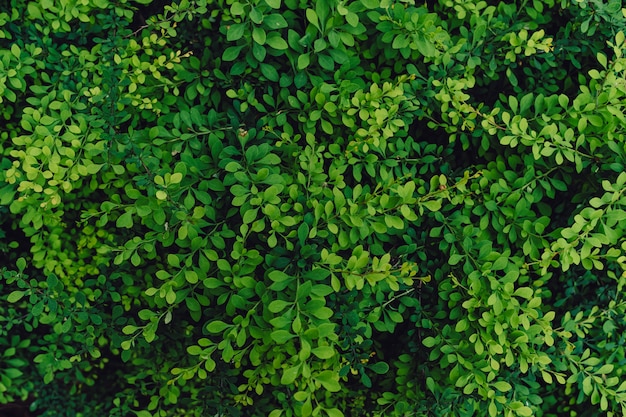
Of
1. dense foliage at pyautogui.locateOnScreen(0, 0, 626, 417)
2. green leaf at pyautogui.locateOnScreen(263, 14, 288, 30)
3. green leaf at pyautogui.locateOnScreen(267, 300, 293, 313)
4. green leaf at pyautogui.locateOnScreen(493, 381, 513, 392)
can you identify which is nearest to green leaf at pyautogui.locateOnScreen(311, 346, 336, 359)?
dense foliage at pyautogui.locateOnScreen(0, 0, 626, 417)

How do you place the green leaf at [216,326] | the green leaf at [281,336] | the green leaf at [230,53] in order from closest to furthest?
the green leaf at [281,336] < the green leaf at [216,326] < the green leaf at [230,53]

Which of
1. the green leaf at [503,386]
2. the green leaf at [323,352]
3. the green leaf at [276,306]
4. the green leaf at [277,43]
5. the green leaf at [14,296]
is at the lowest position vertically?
the green leaf at [503,386]

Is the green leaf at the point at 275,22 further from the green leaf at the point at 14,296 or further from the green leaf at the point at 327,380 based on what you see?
the green leaf at the point at 14,296

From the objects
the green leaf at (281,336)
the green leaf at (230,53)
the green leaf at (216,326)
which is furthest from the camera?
the green leaf at (230,53)

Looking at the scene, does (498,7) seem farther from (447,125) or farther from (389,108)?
(389,108)

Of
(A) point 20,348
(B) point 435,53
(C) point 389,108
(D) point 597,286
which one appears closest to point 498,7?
(B) point 435,53

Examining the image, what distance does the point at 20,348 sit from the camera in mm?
2744

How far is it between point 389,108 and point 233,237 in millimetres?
705

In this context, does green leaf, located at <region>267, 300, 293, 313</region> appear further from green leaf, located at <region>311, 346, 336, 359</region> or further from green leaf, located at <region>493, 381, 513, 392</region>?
green leaf, located at <region>493, 381, 513, 392</region>

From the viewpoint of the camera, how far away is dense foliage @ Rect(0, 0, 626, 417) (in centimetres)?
199

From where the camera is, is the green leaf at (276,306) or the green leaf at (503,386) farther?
the green leaf at (503,386)

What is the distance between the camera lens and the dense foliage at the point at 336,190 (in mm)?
1987

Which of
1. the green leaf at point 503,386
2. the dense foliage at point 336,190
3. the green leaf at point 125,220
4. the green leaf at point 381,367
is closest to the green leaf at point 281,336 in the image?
the dense foliage at point 336,190

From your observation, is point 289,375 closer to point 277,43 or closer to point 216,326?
point 216,326
